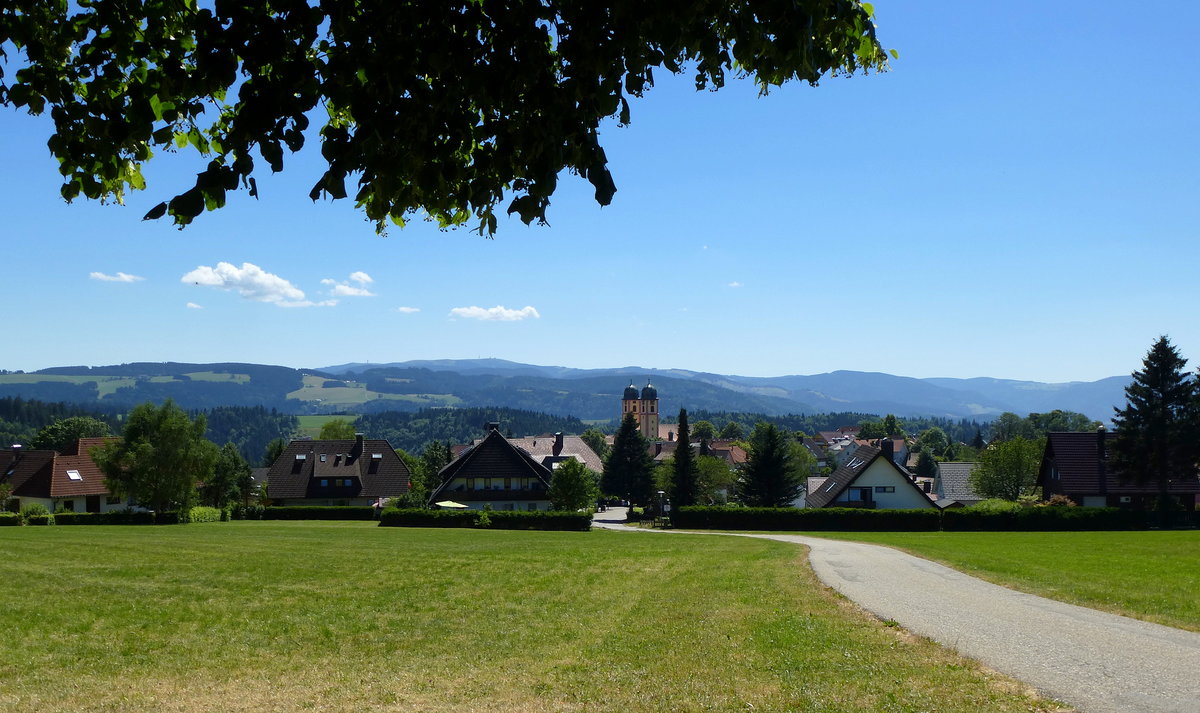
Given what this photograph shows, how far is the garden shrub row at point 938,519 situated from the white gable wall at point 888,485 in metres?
9.86

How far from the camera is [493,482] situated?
71.4 m

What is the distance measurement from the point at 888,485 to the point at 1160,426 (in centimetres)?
1763

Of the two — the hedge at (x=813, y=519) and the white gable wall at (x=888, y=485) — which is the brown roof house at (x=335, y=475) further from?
the white gable wall at (x=888, y=485)

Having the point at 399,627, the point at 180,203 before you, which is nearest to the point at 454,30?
the point at 180,203

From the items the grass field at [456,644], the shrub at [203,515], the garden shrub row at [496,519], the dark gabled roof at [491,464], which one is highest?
the grass field at [456,644]

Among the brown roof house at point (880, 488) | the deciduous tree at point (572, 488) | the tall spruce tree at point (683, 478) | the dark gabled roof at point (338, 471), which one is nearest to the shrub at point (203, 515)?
the dark gabled roof at point (338, 471)

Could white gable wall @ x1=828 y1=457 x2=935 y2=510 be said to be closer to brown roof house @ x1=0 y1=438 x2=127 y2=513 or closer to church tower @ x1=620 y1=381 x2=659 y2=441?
brown roof house @ x1=0 y1=438 x2=127 y2=513

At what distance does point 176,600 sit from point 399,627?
18.2 feet

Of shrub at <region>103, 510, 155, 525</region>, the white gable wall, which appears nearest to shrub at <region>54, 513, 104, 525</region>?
shrub at <region>103, 510, 155, 525</region>

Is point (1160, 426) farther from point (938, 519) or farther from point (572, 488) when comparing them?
point (572, 488)

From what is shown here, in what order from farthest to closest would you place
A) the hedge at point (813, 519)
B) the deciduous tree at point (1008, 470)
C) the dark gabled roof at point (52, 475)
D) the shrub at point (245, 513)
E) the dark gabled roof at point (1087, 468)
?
the deciduous tree at point (1008, 470)
the dark gabled roof at point (52, 475)
the shrub at point (245, 513)
the dark gabled roof at point (1087, 468)
the hedge at point (813, 519)

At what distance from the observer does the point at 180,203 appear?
4.63 metres

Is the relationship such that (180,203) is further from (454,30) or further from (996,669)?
(996,669)

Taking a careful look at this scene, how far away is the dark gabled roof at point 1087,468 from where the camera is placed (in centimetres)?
6081
